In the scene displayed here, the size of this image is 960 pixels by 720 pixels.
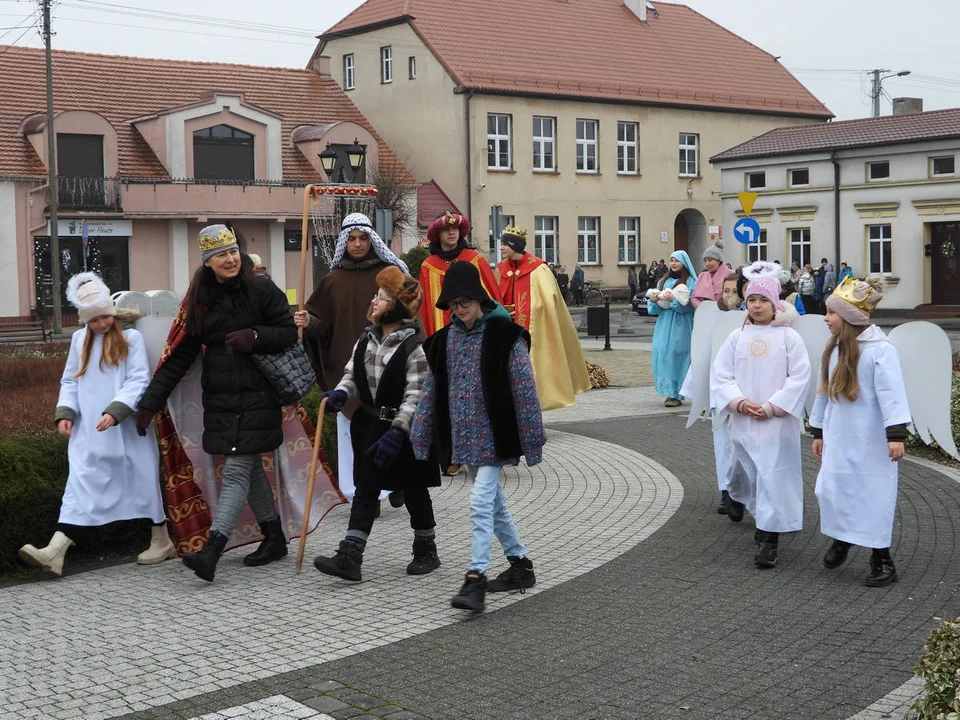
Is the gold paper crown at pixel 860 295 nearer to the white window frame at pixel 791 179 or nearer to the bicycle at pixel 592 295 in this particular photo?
the white window frame at pixel 791 179

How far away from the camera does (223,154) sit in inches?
1575

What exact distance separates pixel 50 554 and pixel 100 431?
2.37 feet

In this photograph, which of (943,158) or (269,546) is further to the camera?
(943,158)

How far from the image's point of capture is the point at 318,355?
27.2 ft

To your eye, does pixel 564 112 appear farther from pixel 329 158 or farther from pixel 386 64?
pixel 329 158

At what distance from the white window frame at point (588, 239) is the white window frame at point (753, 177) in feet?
22.6

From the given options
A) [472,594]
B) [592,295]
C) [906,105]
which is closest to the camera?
[472,594]

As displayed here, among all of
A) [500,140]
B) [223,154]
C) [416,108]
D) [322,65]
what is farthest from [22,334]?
[500,140]

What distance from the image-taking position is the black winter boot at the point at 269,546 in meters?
7.23

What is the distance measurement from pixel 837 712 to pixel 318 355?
4.52 meters

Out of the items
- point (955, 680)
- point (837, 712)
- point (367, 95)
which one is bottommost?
point (837, 712)

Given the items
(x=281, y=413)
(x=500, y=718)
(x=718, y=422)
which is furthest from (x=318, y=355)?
(x=500, y=718)

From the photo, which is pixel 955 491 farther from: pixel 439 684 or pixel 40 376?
pixel 40 376

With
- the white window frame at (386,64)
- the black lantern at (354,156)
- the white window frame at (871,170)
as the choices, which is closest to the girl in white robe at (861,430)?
the black lantern at (354,156)
